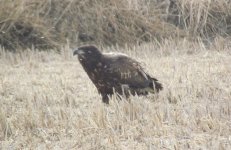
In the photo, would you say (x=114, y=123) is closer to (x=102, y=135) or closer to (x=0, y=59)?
(x=102, y=135)

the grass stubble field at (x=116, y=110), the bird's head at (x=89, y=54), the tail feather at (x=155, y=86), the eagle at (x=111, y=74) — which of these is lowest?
the grass stubble field at (x=116, y=110)

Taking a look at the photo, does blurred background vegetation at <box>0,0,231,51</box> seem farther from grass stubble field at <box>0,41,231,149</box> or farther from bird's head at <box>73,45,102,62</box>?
bird's head at <box>73,45,102,62</box>

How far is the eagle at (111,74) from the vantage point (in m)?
6.24

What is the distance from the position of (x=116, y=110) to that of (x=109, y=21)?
20.2 ft

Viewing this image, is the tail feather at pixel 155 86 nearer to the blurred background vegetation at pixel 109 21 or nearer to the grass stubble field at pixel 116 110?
the grass stubble field at pixel 116 110

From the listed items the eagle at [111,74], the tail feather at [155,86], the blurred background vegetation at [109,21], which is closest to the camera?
the eagle at [111,74]

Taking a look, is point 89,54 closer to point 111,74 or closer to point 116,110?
point 111,74

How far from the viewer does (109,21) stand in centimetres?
1186

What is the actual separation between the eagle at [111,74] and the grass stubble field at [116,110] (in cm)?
15

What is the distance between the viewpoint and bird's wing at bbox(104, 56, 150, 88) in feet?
20.6

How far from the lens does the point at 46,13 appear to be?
1184cm

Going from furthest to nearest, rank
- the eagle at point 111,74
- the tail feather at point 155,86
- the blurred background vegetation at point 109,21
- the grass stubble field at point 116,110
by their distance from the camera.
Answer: the blurred background vegetation at point 109,21, the tail feather at point 155,86, the eagle at point 111,74, the grass stubble field at point 116,110

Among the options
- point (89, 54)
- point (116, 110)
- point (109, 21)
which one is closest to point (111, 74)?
point (89, 54)

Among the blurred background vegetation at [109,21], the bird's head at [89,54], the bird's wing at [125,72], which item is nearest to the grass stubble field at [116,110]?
the bird's wing at [125,72]
